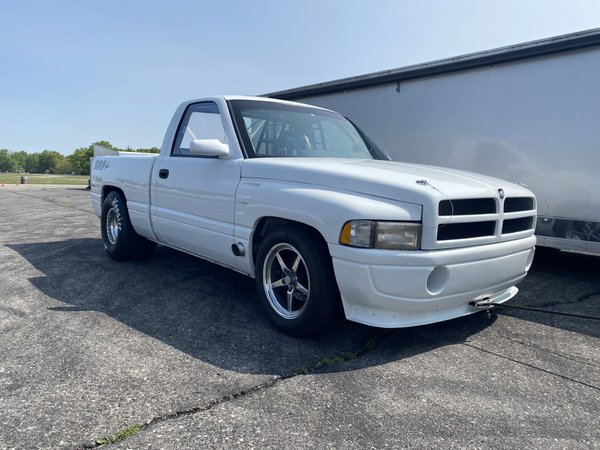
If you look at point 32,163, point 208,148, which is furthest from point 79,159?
point 208,148

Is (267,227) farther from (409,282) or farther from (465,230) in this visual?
(465,230)

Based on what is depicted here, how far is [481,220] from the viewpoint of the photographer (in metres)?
3.14

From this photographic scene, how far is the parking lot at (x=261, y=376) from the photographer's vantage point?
2.17 meters

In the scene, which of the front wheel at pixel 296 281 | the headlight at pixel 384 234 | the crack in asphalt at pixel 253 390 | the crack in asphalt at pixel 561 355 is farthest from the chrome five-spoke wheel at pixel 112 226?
the crack in asphalt at pixel 561 355

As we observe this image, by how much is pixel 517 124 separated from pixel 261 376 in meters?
4.60

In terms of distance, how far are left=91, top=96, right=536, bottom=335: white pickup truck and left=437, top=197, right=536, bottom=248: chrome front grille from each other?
0.01 m

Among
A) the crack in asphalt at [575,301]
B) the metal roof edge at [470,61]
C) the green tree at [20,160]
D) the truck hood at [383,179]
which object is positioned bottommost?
the crack in asphalt at [575,301]

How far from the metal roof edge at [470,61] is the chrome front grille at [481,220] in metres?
2.49

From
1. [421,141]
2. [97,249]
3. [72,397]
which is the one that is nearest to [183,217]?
[72,397]

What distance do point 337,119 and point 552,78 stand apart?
2.59 metres

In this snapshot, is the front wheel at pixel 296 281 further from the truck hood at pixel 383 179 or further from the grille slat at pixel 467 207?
the grille slat at pixel 467 207

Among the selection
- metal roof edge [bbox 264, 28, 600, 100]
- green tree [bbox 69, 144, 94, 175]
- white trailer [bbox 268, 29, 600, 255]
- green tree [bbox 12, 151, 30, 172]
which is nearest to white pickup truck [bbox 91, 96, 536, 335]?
white trailer [bbox 268, 29, 600, 255]

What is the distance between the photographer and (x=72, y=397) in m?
2.41

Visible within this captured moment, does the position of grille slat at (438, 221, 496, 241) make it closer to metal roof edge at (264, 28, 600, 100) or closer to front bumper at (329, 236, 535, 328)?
front bumper at (329, 236, 535, 328)
